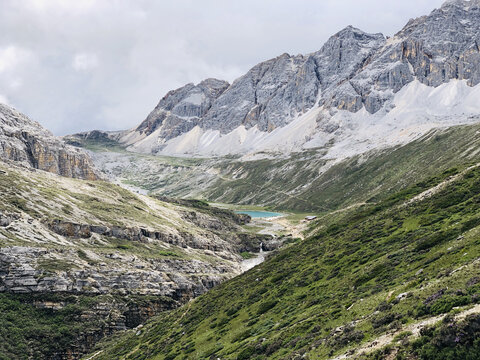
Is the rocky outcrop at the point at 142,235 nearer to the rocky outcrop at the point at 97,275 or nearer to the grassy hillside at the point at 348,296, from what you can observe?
the rocky outcrop at the point at 97,275

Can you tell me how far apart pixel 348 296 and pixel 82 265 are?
6979 centimetres

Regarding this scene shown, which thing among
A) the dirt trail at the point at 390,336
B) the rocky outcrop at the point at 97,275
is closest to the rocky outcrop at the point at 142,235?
the rocky outcrop at the point at 97,275

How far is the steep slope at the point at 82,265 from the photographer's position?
72938mm

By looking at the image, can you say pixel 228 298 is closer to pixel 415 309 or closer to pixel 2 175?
pixel 415 309

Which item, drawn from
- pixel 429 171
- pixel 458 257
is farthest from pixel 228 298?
pixel 429 171

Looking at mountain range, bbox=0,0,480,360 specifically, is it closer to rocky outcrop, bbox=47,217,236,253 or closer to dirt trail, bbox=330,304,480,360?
dirt trail, bbox=330,304,480,360

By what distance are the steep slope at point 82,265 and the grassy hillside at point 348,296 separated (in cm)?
923

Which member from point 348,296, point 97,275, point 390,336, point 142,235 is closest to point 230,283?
point 97,275

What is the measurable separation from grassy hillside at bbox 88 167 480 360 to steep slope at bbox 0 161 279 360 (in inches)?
→ 363

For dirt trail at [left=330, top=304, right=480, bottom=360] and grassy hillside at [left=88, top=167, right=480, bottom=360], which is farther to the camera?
grassy hillside at [left=88, top=167, right=480, bottom=360]

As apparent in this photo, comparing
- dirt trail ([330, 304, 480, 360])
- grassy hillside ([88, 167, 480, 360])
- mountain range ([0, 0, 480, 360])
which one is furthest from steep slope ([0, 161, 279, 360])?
dirt trail ([330, 304, 480, 360])

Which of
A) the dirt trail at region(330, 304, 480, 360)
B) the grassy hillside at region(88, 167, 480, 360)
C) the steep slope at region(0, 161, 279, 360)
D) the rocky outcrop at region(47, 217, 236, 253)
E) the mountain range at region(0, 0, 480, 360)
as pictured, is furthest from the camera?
the rocky outcrop at region(47, 217, 236, 253)

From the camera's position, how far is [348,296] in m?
37.5

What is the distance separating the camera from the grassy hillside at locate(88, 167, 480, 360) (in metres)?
25.2
